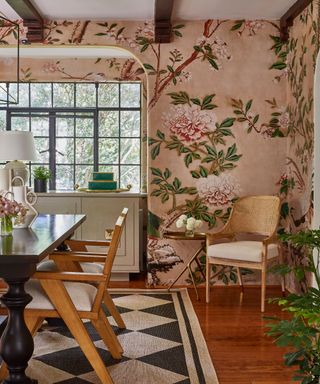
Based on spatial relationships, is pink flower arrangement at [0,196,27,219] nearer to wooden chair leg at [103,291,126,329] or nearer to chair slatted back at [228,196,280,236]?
wooden chair leg at [103,291,126,329]

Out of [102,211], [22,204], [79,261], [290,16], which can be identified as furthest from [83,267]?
[290,16]

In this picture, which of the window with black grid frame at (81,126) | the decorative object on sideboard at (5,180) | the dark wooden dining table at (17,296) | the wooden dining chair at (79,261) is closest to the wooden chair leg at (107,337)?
the wooden dining chair at (79,261)

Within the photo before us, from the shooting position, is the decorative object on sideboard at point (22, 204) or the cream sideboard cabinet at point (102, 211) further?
the cream sideboard cabinet at point (102, 211)

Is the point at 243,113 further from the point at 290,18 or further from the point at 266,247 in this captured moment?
the point at 266,247

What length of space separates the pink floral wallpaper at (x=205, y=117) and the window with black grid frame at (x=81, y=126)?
1.64m

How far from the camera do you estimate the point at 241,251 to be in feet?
15.6

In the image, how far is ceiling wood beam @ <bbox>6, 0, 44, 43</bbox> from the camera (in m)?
4.83

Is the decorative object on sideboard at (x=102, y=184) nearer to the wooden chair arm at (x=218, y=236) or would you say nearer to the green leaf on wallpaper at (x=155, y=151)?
the green leaf on wallpaper at (x=155, y=151)

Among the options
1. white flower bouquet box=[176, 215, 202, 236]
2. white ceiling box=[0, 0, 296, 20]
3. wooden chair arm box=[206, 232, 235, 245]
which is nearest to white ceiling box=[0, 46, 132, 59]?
white ceiling box=[0, 0, 296, 20]

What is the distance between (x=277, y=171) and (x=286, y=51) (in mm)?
1152

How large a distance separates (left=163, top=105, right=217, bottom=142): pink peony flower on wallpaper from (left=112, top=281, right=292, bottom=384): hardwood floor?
4.96ft

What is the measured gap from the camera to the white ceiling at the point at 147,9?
495 centimetres

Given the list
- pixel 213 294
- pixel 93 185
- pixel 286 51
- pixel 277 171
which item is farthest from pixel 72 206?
pixel 286 51

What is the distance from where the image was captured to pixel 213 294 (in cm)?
527
